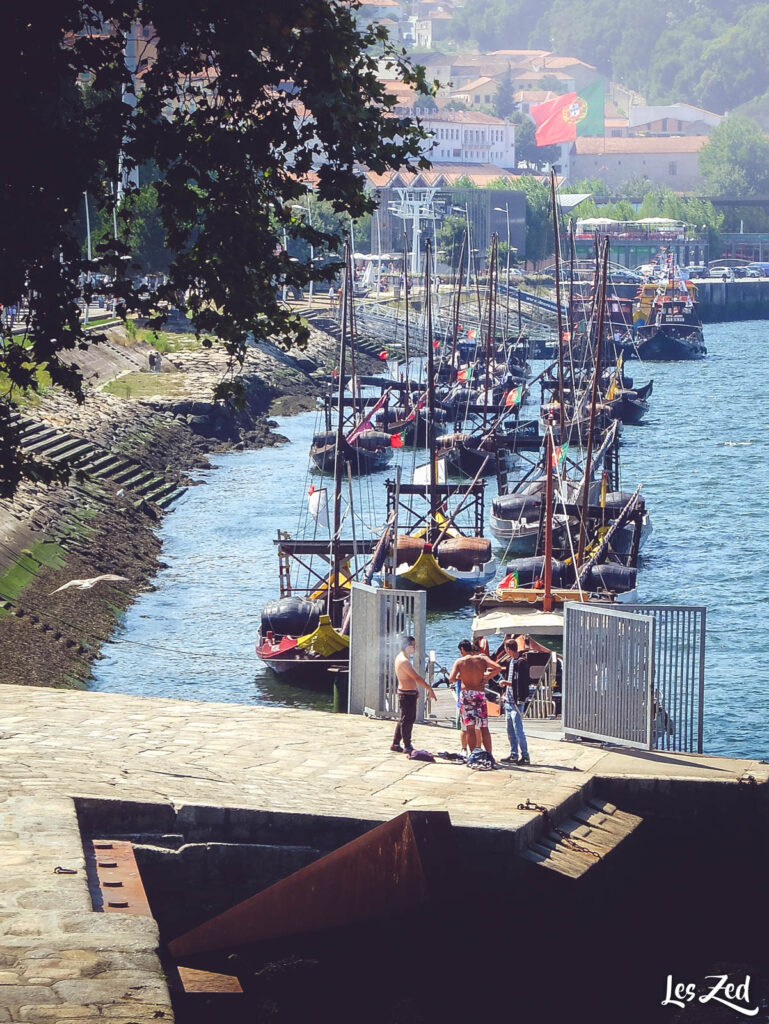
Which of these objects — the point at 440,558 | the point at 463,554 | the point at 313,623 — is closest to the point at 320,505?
the point at 440,558

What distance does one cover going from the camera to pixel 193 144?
1066cm

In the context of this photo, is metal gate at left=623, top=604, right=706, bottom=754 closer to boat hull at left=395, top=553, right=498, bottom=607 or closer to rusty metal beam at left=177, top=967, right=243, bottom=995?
rusty metal beam at left=177, top=967, right=243, bottom=995

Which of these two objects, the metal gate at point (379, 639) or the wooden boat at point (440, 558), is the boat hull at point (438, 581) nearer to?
the wooden boat at point (440, 558)

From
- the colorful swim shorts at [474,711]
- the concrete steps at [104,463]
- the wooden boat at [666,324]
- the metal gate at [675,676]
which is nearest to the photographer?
the colorful swim shorts at [474,711]

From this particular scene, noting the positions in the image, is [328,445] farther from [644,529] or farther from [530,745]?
[530,745]

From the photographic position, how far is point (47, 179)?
10.1 metres

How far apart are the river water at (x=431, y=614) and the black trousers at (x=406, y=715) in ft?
40.6

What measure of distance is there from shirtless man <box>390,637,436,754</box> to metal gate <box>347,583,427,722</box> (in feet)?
3.43

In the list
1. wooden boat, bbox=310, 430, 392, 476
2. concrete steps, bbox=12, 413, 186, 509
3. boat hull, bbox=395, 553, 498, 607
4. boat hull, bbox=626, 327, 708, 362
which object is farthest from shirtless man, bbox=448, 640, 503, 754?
boat hull, bbox=626, 327, 708, 362

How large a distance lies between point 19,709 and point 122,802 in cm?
502

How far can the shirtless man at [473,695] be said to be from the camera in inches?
605

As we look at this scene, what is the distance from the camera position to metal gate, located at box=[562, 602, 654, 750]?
636 inches

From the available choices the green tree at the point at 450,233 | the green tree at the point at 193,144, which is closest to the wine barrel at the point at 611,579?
the green tree at the point at 193,144

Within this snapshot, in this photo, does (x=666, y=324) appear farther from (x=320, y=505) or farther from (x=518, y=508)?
(x=320, y=505)
